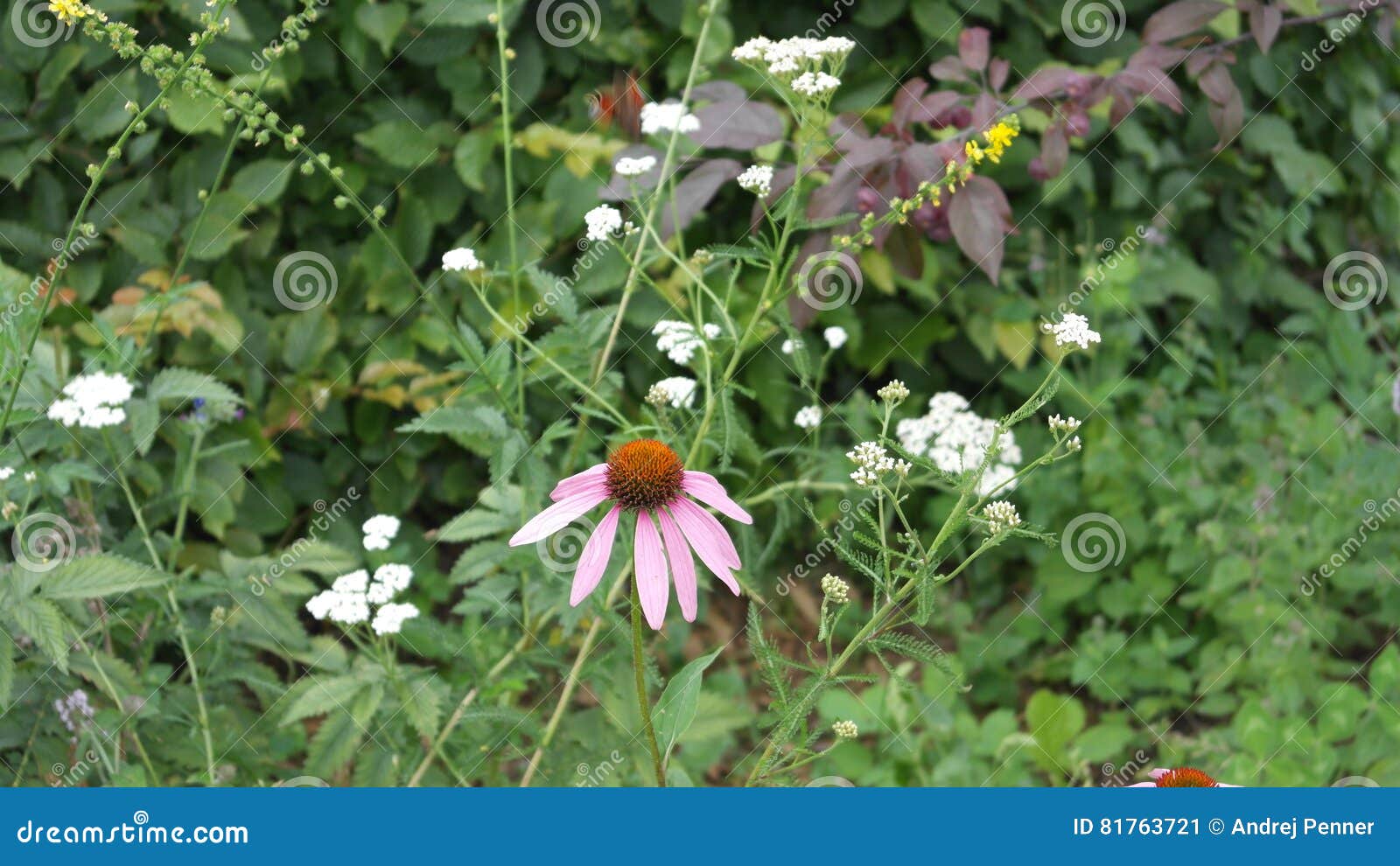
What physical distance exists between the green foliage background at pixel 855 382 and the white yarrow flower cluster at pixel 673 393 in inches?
19.4

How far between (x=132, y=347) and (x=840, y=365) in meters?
1.99

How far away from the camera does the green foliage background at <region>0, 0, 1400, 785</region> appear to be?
2.83 metres

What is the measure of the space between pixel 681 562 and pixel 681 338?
2.02 ft

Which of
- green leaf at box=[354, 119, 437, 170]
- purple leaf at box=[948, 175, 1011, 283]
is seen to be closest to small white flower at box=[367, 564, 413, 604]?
purple leaf at box=[948, 175, 1011, 283]

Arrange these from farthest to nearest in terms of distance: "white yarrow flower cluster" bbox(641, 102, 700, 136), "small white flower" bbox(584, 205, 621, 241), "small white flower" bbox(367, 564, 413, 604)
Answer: "white yarrow flower cluster" bbox(641, 102, 700, 136) → "small white flower" bbox(367, 564, 413, 604) → "small white flower" bbox(584, 205, 621, 241)

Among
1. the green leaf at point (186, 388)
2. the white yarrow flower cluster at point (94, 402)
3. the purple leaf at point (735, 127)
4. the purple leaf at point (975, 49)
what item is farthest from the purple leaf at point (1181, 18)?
the white yarrow flower cluster at point (94, 402)

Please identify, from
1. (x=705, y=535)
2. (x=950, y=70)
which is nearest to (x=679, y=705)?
(x=705, y=535)

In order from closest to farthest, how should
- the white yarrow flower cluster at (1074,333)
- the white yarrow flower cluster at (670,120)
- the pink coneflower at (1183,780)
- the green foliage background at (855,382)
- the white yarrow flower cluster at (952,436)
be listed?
the white yarrow flower cluster at (1074,333) → the pink coneflower at (1183,780) → the white yarrow flower cluster at (670,120) → the white yarrow flower cluster at (952,436) → the green foliage background at (855,382)

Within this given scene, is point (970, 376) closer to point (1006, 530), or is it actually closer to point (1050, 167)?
point (1050, 167)

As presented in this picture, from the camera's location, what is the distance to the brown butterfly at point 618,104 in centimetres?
306

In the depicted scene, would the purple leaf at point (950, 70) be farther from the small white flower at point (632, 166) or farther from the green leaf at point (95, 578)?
the green leaf at point (95, 578)

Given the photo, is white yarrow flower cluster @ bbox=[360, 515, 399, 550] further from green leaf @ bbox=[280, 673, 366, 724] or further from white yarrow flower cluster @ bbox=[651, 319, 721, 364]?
white yarrow flower cluster @ bbox=[651, 319, 721, 364]

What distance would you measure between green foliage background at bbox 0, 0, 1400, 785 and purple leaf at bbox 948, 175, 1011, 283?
2.15ft

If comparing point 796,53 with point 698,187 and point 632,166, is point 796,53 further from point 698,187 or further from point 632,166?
point 698,187
